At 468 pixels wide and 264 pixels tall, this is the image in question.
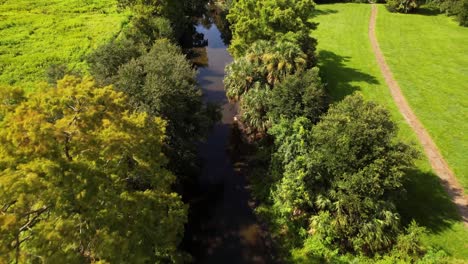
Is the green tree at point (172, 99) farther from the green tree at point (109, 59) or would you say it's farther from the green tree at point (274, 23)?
the green tree at point (274, 23)

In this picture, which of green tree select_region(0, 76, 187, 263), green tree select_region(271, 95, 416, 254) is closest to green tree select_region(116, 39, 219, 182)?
green tree select_region(271, 95, 416, 254)

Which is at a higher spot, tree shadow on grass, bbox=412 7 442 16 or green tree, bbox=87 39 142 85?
tree shadow on grass, bbox=412 7 442 16

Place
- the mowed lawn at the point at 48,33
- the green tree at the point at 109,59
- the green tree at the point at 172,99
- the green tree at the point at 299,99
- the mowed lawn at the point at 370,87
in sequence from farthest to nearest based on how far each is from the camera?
1. the mowed lawn at the point at 48,33
2. the green tree at the point at 109,59
3. the green tree at the point at 299,99
4. the green tree at the point at 172,99
5. the mowed lawn at the point at 370,87

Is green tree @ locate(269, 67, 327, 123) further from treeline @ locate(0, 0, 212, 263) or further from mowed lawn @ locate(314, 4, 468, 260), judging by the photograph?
treeline @ locate(0, 0, 212, 263)

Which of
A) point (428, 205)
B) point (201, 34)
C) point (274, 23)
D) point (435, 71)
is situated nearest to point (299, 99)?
point (428, 205)

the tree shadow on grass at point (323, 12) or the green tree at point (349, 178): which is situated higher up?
the tree shadow on grass at point (323, 12)

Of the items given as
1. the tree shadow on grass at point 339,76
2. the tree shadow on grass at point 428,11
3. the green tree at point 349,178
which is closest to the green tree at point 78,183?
the green tree at point 349,178

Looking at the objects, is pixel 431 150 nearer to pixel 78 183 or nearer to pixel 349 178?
pixel 349 178

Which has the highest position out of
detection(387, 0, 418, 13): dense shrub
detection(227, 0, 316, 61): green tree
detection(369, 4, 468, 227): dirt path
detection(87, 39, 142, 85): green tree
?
detection(387, 0, 418, 13): dense shrub
